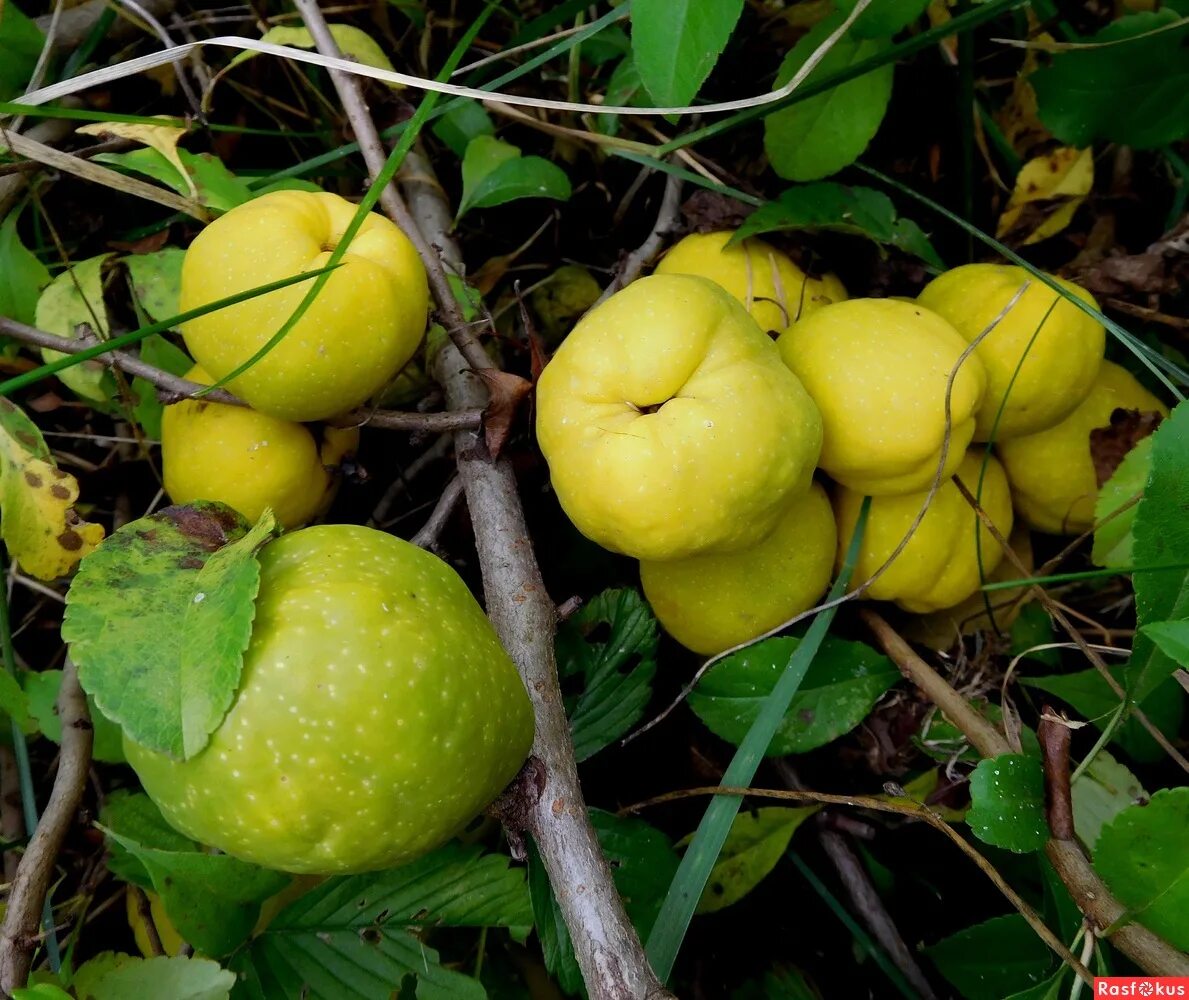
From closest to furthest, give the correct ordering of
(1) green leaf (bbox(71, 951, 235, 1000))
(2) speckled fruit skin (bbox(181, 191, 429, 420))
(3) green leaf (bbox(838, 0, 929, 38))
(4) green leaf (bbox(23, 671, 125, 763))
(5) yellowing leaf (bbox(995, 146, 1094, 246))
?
(1) green leaf (bbox(71, 951, 235, 1000))
(2) speckled fruit skin (bbox(181, 191, 429, 420))
(3) green leaf (bbox(838, 0, 929, 38))
(4) green leaf (bbox(23, 671, 125, 763))
(5) yellowing leaf (bbox(995, 146, 1094, 246))

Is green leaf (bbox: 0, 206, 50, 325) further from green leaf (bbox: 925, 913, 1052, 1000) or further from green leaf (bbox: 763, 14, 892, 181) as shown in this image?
green leaf (bbox: 925, 913, 1052, 1000)

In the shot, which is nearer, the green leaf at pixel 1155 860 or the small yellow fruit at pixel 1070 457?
the green leaf at pixel 1155 860

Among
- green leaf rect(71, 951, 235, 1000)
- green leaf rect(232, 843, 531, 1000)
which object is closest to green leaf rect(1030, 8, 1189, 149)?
green leaf rect(232, 843, 531, 1000)

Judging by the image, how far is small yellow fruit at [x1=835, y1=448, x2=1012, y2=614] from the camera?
144 cm

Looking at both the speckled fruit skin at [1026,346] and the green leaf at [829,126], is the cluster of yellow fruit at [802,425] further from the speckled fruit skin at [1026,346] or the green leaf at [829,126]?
the green leaf at [829,126]

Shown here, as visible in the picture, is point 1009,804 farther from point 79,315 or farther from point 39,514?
point 79,315

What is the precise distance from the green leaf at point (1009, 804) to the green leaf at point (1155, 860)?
9 centimetres

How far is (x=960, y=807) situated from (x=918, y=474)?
58 cm

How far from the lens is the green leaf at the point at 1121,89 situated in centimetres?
154

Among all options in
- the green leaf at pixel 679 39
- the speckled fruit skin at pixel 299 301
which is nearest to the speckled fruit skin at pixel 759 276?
the green leaf at pixel 679 39

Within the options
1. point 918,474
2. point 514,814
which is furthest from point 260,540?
point 918,474

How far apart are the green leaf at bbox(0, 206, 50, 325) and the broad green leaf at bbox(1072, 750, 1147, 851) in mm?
1794

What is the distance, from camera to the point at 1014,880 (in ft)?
4.91

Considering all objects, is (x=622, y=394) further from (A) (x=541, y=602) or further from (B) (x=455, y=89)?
(B) (x=455, y=89)
